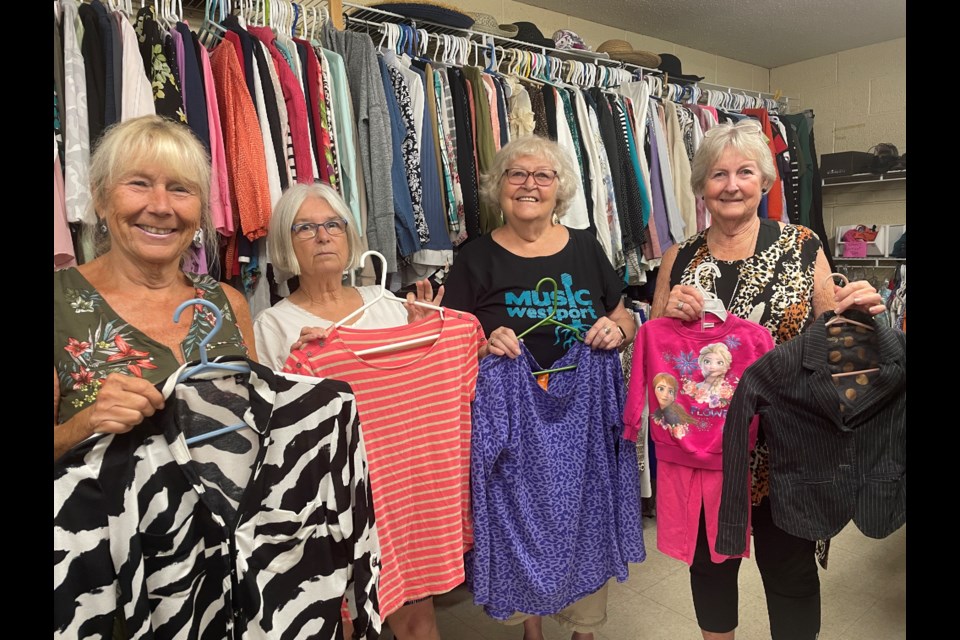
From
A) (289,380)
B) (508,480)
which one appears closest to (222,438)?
(289,380)

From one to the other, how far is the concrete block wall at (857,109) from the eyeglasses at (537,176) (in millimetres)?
4469

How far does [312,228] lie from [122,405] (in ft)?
2.63

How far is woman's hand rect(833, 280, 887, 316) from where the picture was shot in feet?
4.73

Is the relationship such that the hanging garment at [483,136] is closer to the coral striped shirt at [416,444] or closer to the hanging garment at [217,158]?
the hanging garment at [217,158]

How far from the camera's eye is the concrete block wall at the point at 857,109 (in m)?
5.13

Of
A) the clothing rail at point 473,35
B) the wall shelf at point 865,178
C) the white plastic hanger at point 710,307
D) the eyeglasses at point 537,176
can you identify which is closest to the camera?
the white plastic hanger at point 710,307

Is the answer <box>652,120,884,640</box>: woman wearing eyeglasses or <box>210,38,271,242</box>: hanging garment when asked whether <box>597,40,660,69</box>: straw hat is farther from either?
<box>210,38,271,242</box>: hanging garment

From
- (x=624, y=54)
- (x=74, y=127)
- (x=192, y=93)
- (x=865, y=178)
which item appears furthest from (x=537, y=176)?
(x=865, y=178)

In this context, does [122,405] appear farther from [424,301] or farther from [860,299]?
[860,299]

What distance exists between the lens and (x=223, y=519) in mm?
1114

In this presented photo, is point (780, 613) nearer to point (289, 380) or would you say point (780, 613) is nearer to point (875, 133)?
point (289, 380)

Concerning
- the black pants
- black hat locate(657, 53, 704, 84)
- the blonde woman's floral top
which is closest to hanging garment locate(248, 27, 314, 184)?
the blonde woman's floral top

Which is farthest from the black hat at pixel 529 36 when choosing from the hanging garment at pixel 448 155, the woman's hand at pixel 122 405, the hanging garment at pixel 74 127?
the woman's hand at pixel 122 405

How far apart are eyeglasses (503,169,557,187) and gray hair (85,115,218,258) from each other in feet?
3.16
